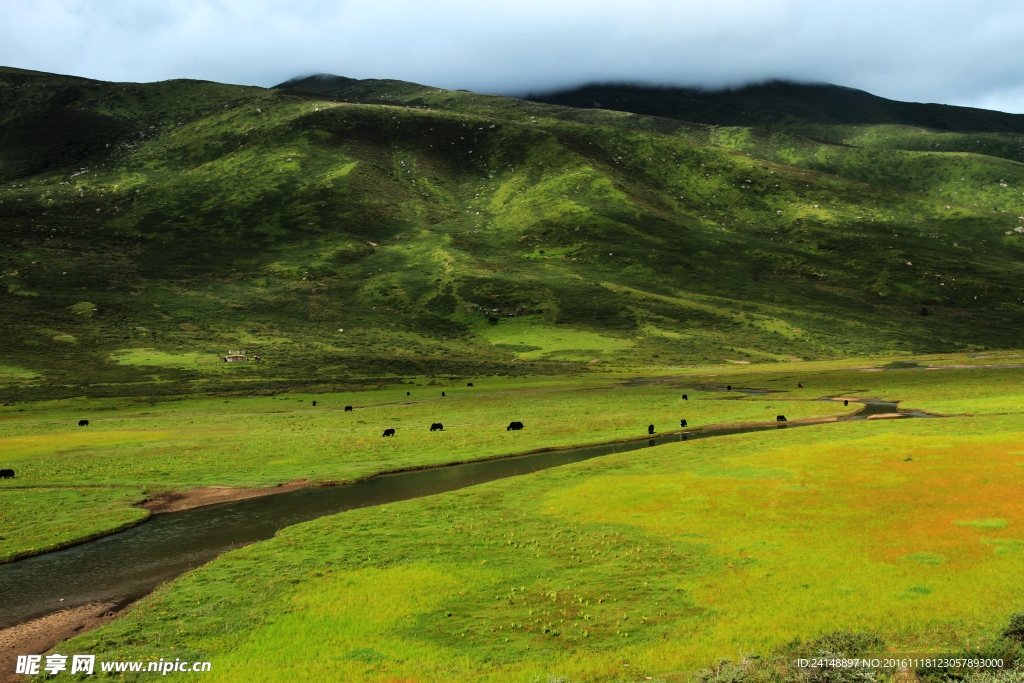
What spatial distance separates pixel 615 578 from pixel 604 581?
1.77 feet

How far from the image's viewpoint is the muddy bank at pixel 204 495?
37469 millimetres

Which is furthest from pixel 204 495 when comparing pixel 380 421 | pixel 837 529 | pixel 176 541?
pixel 837 529

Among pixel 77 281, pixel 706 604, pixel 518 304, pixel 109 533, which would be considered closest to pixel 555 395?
pixel 109 533

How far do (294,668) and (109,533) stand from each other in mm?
20422

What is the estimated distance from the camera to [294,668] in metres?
17.6

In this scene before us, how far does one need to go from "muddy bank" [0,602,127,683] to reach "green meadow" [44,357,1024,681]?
4.17ft

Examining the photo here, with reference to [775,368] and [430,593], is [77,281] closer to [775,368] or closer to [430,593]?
[775,368]

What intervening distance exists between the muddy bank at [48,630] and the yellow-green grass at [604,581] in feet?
4.17

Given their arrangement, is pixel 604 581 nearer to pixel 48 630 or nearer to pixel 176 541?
pixel 48 630

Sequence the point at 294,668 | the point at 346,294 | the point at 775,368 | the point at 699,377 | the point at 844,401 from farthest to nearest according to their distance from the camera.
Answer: the point at 346,294 → the point at 775,368 → the point at 699,377 → the point at 844,401 → the point at 294,668

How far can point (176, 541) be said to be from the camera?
102ft

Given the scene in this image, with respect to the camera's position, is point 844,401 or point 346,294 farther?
point 346,294

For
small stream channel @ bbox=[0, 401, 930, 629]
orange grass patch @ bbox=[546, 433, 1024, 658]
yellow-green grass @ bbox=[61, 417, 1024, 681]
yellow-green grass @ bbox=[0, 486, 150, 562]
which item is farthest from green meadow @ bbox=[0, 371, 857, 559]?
orange grass patch @ bbox=[546, 433, 1024, 658]

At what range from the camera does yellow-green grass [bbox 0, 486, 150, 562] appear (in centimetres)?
2984
